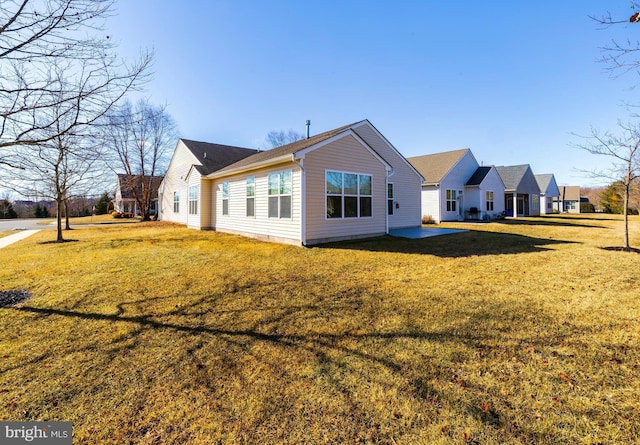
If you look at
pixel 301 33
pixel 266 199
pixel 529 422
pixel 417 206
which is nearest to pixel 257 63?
pixel 301 33

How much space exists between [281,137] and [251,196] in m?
32.8

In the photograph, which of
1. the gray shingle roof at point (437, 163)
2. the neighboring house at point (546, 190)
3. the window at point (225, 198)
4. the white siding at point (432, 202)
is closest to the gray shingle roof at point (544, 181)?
the neighboring house at point (546, 190)

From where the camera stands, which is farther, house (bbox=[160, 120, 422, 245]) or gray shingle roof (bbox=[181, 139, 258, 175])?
gray shingle roof (bbox=[181, 139, 258, 175])

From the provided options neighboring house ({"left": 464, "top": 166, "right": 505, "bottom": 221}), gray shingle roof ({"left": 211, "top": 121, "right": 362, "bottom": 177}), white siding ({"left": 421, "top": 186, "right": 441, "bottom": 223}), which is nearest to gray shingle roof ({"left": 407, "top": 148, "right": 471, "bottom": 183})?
white siding ({"left": 421, "top": 186, "right": 441, "bottom": 223})

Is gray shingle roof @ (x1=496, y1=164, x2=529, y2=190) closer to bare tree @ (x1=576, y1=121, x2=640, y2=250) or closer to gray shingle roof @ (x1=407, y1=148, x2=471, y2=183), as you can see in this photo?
gray shingle roof @ (x1=407, y1=148, x2=471, y2=183)

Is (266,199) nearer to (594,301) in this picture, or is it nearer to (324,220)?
A: (324,220)

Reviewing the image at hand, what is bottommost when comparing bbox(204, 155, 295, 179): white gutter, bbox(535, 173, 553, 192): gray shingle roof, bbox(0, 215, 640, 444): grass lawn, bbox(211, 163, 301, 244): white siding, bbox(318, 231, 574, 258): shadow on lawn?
bbox(0, 215, 640, 444): grass lawn

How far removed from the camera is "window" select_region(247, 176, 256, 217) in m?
12.3

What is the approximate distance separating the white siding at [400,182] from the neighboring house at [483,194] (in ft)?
31.0

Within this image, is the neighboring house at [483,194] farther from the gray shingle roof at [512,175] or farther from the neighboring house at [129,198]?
the neighboring house at [129,198]

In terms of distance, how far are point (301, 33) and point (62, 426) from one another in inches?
518

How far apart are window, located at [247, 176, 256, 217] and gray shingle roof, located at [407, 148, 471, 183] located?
47.5 feet

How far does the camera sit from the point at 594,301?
173 inches

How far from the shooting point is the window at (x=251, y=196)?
12.3 metres
